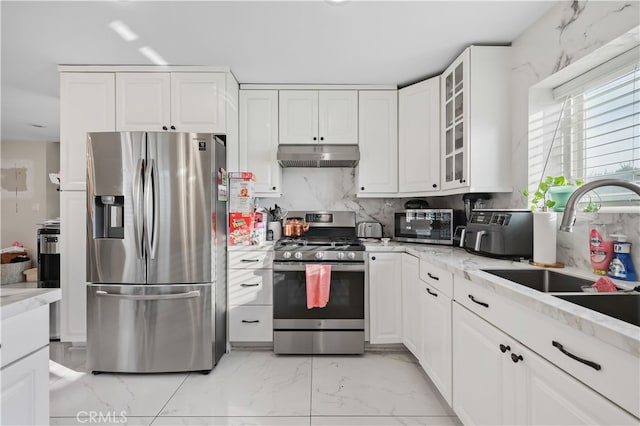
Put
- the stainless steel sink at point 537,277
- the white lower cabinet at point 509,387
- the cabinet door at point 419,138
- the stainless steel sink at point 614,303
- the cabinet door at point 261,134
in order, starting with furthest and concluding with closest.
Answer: the cabinet door at point 261,134
the cabinet door at point 419,138
the stainless steel sink at point 537,277
the stainless steel sink at point 614,303
the white lower cabinet at point 509,387

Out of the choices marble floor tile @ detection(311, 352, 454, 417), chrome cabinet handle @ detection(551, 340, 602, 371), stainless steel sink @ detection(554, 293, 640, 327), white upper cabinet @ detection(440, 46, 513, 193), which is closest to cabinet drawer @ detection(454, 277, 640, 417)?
chrome cabinet handle @ detection(551, 340, 602, 371)

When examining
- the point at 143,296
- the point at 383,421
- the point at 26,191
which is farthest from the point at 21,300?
the point at 26,191

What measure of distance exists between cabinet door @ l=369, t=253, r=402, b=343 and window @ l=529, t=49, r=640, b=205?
1.18 m

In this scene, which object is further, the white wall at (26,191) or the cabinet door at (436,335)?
the white wall at (26,191)

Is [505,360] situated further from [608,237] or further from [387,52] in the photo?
[387,52]

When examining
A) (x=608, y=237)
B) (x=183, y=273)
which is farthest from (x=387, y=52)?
(x=183, y=273)

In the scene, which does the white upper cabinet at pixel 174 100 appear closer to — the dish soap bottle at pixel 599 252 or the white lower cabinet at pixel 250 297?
the white lower cabinet at pixel 250 297

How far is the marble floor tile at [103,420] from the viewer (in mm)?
1775

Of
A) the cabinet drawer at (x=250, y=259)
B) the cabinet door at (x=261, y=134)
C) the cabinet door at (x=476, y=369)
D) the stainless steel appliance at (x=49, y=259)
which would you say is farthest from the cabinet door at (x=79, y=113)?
the cabinet door at (x=476, y=369)

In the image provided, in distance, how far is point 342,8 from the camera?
1.83m

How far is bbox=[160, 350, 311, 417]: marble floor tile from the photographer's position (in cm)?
188

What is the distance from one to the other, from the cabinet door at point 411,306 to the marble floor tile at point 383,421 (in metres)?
0.51

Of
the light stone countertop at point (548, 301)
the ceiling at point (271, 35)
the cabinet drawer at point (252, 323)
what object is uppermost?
the ceiling at point (271, 35)

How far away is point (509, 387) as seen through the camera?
1.18m
